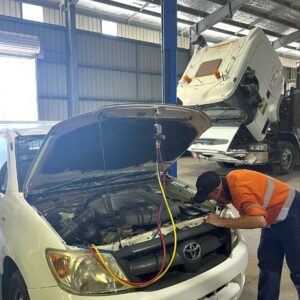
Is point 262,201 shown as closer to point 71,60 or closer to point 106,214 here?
point 106,214

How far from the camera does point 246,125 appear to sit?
6.73m

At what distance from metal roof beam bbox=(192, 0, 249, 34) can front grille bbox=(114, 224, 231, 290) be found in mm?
7659

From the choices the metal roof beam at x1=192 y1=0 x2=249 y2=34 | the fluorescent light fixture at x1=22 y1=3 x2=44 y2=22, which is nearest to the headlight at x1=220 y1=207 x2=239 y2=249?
the metal roof beam at x1=192 y1=0 x2=249 y2=34

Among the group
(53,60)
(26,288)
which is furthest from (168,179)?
(53,60)

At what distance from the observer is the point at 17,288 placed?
76.2 inches

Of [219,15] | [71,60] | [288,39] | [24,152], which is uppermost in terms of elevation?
[288,39]

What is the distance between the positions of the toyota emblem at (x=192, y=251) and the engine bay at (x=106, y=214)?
237 millimetres

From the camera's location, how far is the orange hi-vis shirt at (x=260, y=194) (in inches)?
80.8

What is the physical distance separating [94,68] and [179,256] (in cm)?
1244

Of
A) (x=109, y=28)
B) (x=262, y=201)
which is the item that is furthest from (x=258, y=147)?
(x=109, y=28)

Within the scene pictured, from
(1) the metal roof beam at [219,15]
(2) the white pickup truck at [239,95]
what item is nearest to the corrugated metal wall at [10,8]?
(1) the metal roof beam at [219,15]

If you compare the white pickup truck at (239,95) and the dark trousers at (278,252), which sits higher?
the white pickup truck at (239,95)

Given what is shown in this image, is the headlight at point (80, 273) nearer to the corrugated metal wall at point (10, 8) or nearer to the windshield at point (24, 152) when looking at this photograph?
the windshield at point (24, 152)

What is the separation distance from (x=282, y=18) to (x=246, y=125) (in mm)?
7867
